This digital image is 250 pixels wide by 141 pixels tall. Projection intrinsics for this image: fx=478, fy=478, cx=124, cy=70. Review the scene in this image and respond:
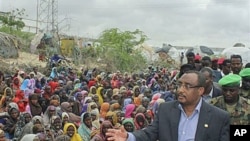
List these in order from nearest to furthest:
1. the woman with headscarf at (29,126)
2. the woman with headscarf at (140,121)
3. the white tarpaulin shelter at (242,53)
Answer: the woman with headscarf at (29,126)
the woman with headscarf at (140,121)
the white tarpaulin shelter at (242,53)

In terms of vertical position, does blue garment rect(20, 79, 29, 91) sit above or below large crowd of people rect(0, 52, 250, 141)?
below

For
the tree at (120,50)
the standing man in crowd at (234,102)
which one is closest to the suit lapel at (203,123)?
the standing man in crowd at (234,102)

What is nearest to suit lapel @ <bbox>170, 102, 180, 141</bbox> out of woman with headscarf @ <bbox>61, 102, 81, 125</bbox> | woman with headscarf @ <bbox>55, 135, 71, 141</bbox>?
woman with headscarf @ <bbox>55, 135, 71, 141</bbox>

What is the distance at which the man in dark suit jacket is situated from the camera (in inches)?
143

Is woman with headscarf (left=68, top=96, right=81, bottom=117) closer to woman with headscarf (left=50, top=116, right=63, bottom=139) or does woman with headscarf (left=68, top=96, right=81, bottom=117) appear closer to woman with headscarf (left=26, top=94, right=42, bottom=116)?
woman with headscarf (left=26, top=94, right=42, bottom=116)

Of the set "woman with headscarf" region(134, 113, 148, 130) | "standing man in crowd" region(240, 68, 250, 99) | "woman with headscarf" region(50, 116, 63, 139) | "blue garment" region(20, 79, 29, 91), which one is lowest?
"blue garment" region(20, 79, 29, 91)

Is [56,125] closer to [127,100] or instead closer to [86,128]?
[86,128]

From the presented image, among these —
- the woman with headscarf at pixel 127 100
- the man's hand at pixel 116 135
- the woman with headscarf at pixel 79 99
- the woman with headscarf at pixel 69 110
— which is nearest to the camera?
the man's hand at pixel 116 135

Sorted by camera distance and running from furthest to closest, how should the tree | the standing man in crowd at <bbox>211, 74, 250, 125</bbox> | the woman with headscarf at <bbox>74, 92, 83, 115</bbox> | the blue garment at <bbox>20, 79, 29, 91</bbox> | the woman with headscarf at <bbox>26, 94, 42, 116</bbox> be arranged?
1. the tree
2. the blue garment at <bbox>20, 79, 29, 91</bbox>
3. the woman with headscarf at <bbox>74, 92, 83, 115</bbox>
4. the woman with headscarf at <bbox>26, 94, 42, 116</bbox>
5. the standing man in crowd at <bbox>211, 74, 250, 125</bbox>

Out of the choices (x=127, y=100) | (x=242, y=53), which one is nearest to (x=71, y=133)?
(x=127, y=100)

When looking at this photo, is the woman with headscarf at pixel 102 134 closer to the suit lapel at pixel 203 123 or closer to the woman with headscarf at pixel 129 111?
Result: the woman with headscarf at pixel 129 111

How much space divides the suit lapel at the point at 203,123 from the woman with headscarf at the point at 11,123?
4.53 meters

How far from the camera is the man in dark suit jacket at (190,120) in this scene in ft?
11.9

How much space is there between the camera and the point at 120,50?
105 feet
